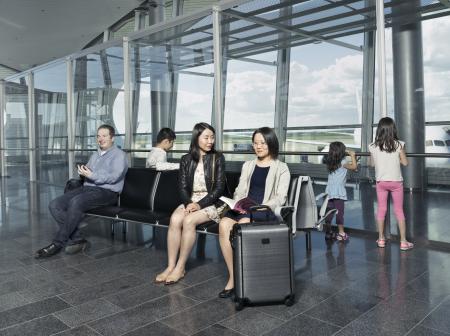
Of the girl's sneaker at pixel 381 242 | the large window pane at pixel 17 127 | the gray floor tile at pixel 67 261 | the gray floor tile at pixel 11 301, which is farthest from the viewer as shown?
the large window pane at pixel 17 127

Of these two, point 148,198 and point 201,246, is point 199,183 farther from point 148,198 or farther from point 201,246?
point 148,198

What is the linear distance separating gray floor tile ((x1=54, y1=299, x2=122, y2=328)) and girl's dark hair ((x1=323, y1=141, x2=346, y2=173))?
317 centimetres

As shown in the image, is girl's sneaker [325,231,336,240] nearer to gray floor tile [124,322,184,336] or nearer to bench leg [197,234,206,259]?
bench leg [197,234,206,259]

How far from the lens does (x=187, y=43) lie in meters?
6.90

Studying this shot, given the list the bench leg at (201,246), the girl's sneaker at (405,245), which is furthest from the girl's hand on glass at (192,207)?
the girl's sneaker at (405,245)

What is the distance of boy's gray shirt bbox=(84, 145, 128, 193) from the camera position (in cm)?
526

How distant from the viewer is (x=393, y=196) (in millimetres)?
4789

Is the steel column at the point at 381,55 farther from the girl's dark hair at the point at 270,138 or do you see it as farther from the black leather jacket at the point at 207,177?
the black leather jacket at the point at 207,177

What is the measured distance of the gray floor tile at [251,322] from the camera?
278cm

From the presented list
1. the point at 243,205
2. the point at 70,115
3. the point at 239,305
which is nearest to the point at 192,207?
the point at 243,205

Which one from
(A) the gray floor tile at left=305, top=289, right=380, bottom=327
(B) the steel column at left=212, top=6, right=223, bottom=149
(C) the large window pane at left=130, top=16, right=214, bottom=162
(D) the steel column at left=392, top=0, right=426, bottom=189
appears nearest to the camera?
(A) the gray floor tile at left=305, top=289, right=380, bottom=327

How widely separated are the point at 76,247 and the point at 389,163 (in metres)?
3.53

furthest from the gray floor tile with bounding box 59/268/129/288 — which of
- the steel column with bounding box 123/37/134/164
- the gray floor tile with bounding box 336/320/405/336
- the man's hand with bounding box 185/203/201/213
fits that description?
the steel column with bounding box 123/37/134/164

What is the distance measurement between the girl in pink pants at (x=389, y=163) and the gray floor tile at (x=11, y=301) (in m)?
3.65
